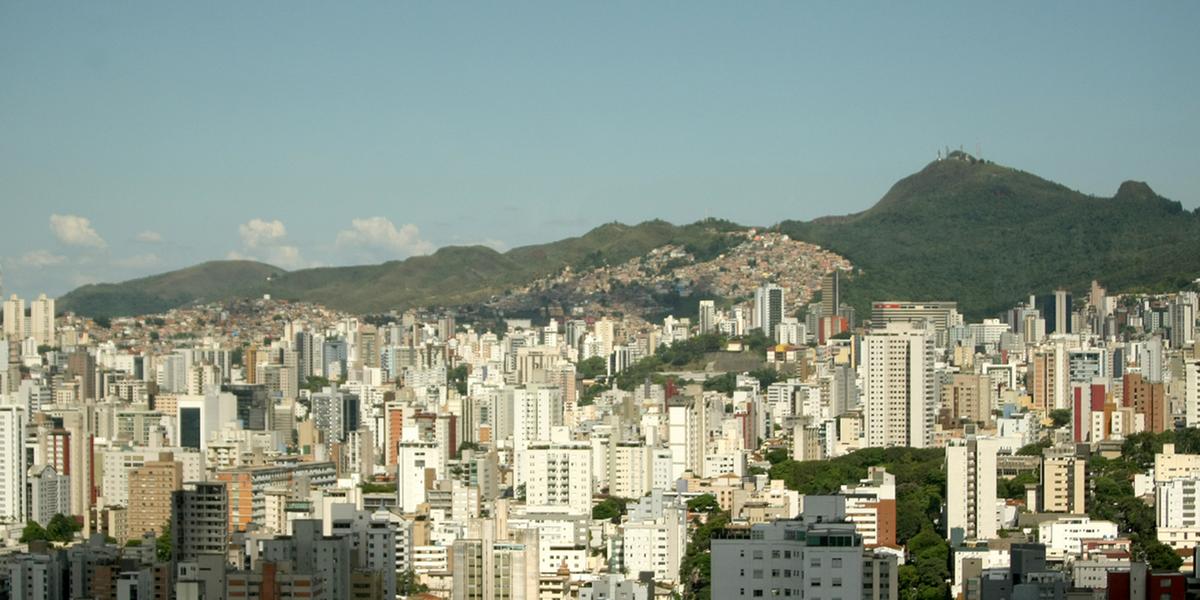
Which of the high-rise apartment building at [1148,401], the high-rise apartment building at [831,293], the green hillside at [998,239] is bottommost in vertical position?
the high-rise apartment building at [1148,401]

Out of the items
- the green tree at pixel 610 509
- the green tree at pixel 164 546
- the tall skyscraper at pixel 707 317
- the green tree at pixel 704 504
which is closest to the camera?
the green tree at pixel 164 546

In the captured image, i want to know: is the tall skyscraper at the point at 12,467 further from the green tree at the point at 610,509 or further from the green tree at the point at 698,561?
the green tree at the point at 698,561

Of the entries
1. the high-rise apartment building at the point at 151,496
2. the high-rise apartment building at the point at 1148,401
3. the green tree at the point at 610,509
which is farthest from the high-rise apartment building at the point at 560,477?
the high-rise apartment building at the point at 1148,401

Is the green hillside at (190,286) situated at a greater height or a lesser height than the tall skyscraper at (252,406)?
greater

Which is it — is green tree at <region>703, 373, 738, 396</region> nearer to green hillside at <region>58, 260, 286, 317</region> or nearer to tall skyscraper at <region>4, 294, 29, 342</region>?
tall skyscraper at <region>4, 294, 29, 342</region>

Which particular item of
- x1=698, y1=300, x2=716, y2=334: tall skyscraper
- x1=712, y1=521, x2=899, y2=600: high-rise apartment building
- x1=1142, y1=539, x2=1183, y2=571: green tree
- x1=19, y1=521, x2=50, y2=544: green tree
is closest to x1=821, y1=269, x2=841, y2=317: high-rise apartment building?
x1=698, y1=300, x2=716, y2=334: tall skyscraper

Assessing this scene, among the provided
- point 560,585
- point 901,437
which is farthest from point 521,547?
point 901,437

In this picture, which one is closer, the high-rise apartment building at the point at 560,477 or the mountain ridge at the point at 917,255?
the high-rise apartment building at the point at 560,477

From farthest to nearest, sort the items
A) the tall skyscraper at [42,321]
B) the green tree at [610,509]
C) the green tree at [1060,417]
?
the tall skyscraper at [42,321]
the green tree at [1060,417]
the green tree at [610,509]
